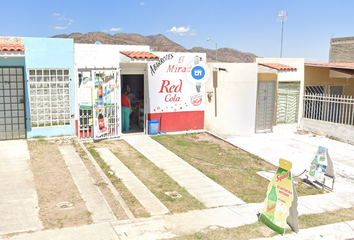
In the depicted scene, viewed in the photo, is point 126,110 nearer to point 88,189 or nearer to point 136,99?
point 136,99

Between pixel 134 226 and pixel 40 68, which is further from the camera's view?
pixel 40 68

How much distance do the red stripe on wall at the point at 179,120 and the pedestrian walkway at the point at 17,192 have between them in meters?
5.00

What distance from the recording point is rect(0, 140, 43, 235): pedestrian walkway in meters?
6.10

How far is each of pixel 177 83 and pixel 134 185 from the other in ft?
19.5

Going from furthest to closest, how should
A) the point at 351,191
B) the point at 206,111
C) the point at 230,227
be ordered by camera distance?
1. the point at 206,111
2. the point at 351,191
3. the point at 230,227

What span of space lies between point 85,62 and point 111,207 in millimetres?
5872

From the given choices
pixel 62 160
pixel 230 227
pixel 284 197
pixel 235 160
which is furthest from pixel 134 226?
pixel 235 160

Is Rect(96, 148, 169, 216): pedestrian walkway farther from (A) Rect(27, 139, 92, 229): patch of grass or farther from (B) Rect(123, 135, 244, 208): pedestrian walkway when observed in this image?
(A) Rect(27, 139, 92, 229): patch of grass

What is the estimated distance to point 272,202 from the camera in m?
6.97

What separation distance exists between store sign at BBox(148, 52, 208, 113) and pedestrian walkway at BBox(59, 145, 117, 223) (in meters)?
4.09

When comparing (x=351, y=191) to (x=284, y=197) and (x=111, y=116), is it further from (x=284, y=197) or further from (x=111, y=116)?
(x=111, y=116)

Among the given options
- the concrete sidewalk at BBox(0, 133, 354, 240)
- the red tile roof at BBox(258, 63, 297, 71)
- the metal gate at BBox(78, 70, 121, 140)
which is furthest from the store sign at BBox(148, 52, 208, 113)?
the concrete sidewalk at BBox(0, 133, 354, 240)

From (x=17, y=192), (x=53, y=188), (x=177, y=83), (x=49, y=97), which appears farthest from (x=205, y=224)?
(x=177, y=83)

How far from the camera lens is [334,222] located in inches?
290
